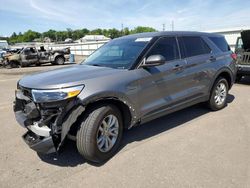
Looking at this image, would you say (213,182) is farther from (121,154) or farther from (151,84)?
(151,84)

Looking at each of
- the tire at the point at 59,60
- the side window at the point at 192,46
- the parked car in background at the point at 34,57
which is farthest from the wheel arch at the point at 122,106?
the tire at the point at 59,60

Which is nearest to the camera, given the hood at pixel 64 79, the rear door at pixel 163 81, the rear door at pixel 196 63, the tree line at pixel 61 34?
the hood at pixel 64 79

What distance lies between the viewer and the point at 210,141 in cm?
414

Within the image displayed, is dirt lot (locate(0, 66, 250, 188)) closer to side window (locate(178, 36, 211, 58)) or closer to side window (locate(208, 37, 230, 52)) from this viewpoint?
side window (locate(178, 36, 211, 58))

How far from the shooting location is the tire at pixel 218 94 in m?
5.61

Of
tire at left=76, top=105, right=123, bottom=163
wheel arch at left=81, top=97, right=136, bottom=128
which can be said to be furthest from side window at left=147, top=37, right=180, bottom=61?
tire at left=76, top=105, right=123, bottom=163

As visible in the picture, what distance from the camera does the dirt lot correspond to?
3.07 meters

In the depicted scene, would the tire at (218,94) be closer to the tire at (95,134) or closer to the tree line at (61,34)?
the tire at (95,134)

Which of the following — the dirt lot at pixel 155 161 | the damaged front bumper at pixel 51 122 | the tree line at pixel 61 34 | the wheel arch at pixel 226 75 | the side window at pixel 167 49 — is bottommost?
the dirt lot at pixel 155 161

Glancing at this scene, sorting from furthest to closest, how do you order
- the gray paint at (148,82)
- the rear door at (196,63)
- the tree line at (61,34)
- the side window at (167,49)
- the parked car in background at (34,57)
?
the tree line at (61,34), the parked car in background at (34,57), the rear door at (196,63), the side window at (167,49), the gray paint at (148,82)

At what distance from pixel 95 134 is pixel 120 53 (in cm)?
171

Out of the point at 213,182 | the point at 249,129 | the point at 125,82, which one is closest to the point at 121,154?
the point at 125,82

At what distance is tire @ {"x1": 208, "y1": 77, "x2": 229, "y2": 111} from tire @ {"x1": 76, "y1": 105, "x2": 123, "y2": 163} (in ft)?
9.40

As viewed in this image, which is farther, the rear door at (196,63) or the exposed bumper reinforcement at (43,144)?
the rear door at (196,63)
